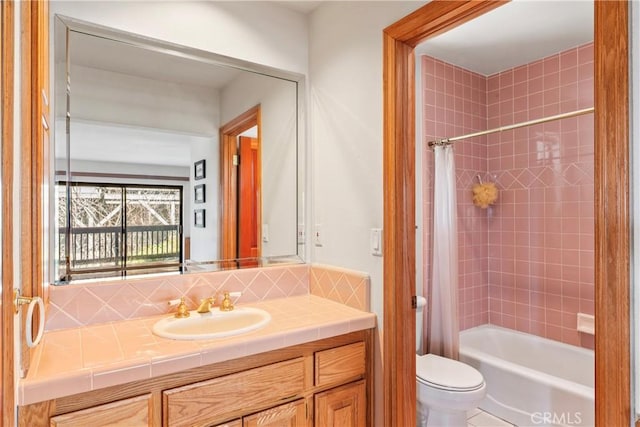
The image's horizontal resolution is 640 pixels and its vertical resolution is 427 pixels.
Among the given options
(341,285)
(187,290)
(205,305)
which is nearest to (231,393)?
(205,305)

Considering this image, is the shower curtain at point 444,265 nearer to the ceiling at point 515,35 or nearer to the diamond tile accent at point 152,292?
the ceiling at point 515,35

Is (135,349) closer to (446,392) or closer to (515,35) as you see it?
(446,392)

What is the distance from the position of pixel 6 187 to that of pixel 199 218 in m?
1.12

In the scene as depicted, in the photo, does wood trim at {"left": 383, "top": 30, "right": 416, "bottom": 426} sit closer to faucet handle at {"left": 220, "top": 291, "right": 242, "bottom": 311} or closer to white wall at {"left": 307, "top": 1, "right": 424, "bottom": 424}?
white wall at {"left": 307, "top": 1, "right": 424, "bottom": 424}

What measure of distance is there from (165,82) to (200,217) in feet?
2.17

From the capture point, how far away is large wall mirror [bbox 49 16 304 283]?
150 centimetres

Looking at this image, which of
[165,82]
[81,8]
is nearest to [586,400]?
[165,82]

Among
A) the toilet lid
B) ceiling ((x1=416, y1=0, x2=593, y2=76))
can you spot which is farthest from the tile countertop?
ceiling ((x1=416, y1=0, x2=593, y2=76))

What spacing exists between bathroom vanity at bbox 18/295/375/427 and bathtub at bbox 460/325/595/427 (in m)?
1.20

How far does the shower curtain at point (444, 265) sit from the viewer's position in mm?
2551

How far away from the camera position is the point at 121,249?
1.61 meters

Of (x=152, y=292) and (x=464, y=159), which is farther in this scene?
(x=464, y=159)

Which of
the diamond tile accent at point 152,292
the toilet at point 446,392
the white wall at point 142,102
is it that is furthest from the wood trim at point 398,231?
the white wall at point 142,102

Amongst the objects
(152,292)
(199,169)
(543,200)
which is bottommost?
(152,292)
